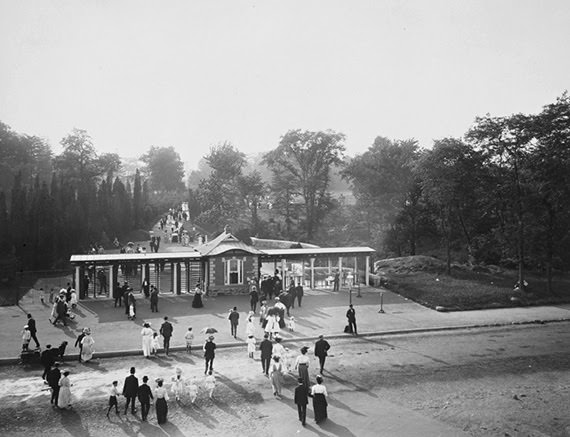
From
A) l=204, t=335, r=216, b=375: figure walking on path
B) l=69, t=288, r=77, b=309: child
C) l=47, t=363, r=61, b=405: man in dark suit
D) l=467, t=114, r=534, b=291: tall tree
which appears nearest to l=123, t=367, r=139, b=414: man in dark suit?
l=47, t=363, r=61, b=405: man in dark suit

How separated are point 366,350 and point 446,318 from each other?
28.1 feet

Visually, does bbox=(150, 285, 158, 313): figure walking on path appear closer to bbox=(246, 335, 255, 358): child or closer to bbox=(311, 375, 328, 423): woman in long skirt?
bbox=(246, 335, 255, 358): child

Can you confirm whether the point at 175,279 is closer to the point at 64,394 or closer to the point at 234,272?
the point at 234,272

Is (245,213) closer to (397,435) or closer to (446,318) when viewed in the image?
(446,318)

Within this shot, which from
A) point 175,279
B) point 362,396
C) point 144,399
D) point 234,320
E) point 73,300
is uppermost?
point 175,279

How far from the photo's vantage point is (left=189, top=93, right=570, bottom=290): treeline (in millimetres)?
32875

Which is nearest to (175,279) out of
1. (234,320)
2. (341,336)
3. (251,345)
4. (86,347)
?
(234,320)

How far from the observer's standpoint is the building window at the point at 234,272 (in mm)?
32281

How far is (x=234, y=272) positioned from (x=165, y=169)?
88.8 meters

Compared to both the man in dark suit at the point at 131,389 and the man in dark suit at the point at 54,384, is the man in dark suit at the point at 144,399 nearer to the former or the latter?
the man in dark suit at the point at 131,389

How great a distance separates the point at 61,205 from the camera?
192ft

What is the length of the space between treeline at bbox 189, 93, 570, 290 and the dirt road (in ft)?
→ 47.3

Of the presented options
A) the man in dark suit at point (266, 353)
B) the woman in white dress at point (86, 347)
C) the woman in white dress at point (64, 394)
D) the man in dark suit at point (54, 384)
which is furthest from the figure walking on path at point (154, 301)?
the woman in white dress at point (64, 394)

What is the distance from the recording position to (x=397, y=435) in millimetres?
12820
